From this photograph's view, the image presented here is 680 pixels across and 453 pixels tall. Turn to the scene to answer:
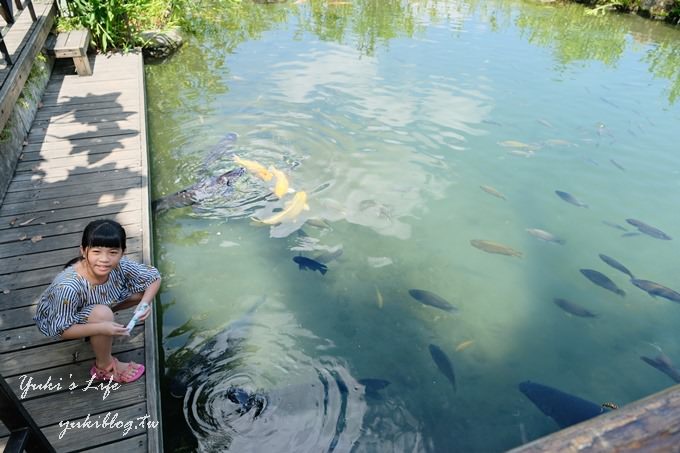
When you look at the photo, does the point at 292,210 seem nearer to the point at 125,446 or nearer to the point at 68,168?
the point at 68,168

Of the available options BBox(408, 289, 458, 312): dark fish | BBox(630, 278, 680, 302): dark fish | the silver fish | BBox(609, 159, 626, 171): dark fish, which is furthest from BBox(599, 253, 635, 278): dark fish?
BBox(609, 159, 626, 171): dark fish

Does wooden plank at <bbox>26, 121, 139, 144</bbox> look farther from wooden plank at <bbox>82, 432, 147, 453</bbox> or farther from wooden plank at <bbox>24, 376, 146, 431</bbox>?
wooden plank at <bbox>82, 432, 147, 453</bbox>

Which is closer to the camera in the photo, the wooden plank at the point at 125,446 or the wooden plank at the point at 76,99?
the wooden plank at the point at 125,446

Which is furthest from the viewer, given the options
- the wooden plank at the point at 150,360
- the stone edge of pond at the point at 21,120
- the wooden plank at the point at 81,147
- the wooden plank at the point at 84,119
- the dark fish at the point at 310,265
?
the wooden plank at the point at 84,119

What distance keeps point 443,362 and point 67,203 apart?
3897mm

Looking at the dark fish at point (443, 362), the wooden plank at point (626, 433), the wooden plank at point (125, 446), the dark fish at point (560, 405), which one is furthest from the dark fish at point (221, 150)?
the wooden plank at point (626, 433)

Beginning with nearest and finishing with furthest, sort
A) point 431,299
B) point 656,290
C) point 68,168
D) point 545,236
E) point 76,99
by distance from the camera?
point 431,299 → point 656,290 → point 545,236 → point 68,168 → point 76,99

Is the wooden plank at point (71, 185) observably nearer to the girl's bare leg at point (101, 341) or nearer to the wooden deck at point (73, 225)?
the wooden deck at point (73, 225)

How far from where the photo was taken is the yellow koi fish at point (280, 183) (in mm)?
5629

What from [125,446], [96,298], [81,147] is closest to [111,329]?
[96,298]

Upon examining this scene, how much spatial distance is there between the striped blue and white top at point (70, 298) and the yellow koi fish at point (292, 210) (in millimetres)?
2288

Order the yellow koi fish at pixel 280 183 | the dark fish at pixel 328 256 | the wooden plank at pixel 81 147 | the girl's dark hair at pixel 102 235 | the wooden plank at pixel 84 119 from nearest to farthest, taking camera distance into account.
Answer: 1. the girl's dark hair at pixel 102 235
2. the dark fish at pixel 328 256
3. the wooden plank at pixel 81 147
4. the yellow koi fish at pixel 280 183
5. the wooden plank at pixel 84 119

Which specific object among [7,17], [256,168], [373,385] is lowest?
[373,385]

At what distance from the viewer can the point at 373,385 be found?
354cm
